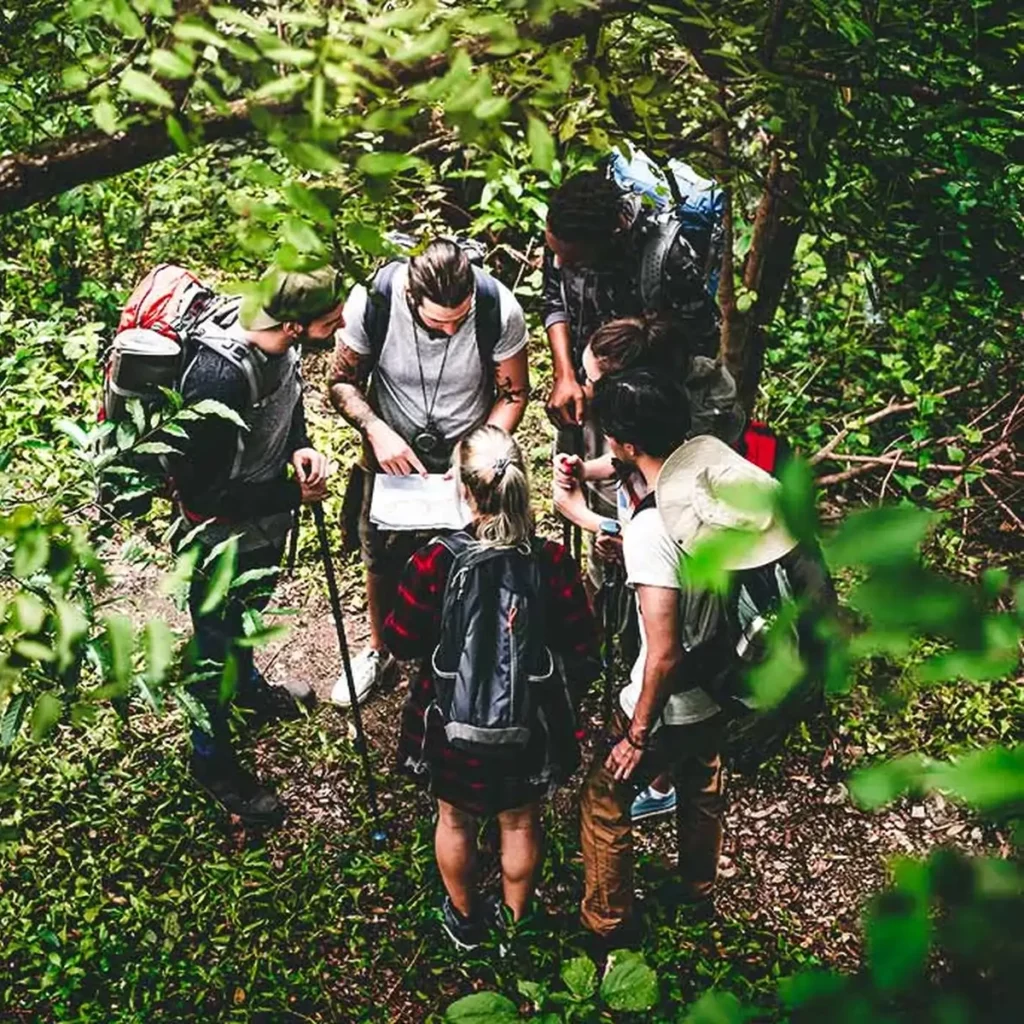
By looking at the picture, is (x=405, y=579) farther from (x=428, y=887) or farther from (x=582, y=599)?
(x=428, y=887)

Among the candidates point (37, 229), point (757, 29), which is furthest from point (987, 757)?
point (37, 229)

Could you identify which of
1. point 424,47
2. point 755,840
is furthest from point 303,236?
point 755,840

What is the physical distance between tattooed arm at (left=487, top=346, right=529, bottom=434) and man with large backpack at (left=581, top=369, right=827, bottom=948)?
1.90ft

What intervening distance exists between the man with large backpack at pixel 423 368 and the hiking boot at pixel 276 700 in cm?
117

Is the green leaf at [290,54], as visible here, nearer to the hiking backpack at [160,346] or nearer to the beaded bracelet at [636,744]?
the hiking backpack at [160,346]

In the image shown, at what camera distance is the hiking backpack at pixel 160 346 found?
3.21m

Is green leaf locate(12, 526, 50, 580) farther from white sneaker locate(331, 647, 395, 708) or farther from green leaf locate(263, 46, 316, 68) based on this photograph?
white sneaker locate(331, 647, 395, 708)

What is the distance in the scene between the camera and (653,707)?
10.3 feet

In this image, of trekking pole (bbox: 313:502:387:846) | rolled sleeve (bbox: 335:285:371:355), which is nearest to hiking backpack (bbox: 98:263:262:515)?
rolled sleeve (bbox: 335:285:371:355)

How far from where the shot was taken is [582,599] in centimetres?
333

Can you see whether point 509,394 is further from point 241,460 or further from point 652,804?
point 652,804

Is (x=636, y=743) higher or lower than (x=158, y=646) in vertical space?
lower

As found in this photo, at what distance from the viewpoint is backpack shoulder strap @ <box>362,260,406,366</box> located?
3.92m

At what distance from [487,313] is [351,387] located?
603 millimetres
